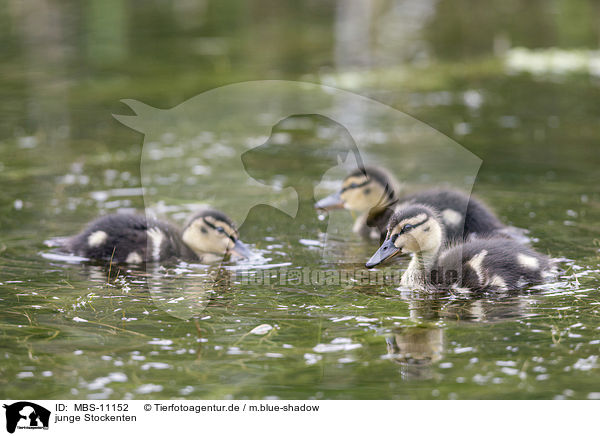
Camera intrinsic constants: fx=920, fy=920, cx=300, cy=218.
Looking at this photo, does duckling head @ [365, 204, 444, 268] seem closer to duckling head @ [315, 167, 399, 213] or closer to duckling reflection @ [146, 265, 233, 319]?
duckling reflection @ [146, 265, 233, 319]

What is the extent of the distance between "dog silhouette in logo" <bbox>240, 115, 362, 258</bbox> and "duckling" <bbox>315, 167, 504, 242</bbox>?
9.2 inches

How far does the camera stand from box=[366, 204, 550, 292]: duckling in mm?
4452

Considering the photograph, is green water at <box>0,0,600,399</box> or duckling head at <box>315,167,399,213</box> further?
duckling head at <box>315,167,399,213</box>

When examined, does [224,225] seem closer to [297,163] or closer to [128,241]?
[128,241]

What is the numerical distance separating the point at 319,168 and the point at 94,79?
4417mm

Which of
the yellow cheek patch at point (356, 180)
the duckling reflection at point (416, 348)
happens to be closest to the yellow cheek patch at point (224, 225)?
the yellow cheek patch at point (356, 180)

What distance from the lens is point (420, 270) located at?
4637 mm

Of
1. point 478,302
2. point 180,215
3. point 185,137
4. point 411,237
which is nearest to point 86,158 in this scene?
point 185,137

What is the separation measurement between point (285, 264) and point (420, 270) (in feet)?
2.53
